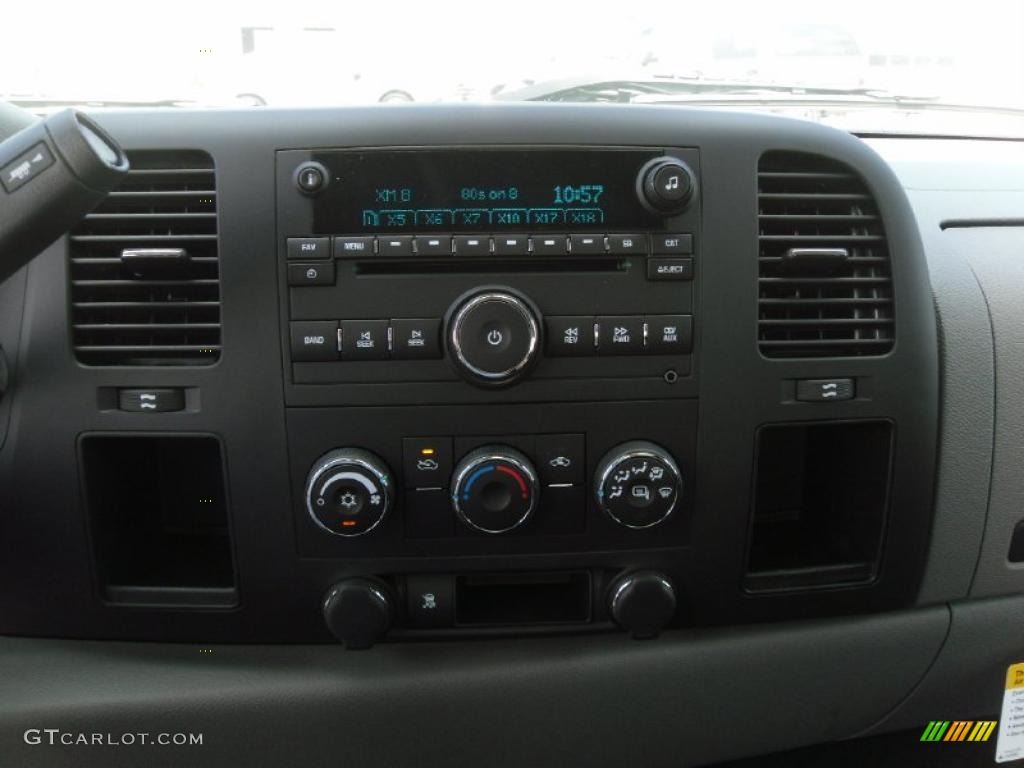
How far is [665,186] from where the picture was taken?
125 cm

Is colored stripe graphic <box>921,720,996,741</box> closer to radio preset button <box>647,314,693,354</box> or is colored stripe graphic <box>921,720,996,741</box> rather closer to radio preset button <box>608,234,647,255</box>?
radio preset button <box>647,314,693,354</box>

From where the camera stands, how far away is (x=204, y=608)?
4.43 ft

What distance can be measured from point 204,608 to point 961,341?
1299 mm

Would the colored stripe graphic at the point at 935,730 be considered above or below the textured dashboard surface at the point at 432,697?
below

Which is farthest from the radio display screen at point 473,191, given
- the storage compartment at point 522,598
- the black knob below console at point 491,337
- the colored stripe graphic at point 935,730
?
the colored stripe graphic at point 935,730

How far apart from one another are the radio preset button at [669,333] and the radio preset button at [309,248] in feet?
1.53

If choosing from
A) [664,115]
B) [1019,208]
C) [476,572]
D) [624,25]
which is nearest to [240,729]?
[476,572]

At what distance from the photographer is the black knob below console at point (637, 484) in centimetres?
128

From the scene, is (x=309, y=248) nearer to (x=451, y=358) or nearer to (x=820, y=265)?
(x=451, y=358)

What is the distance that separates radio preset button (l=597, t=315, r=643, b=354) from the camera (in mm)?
1271

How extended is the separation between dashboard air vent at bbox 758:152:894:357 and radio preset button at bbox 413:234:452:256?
47cm

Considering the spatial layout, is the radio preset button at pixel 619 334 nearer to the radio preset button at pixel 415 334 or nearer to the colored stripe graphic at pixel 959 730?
the radio preset button at pixel 415 334

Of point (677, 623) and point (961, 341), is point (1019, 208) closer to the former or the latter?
point (961, 341)

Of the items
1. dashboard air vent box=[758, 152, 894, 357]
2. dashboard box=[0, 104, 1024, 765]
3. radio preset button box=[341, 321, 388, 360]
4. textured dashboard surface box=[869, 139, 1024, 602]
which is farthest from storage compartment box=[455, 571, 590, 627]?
textured dashboard surface box=[869, 139, 1024, 602]
